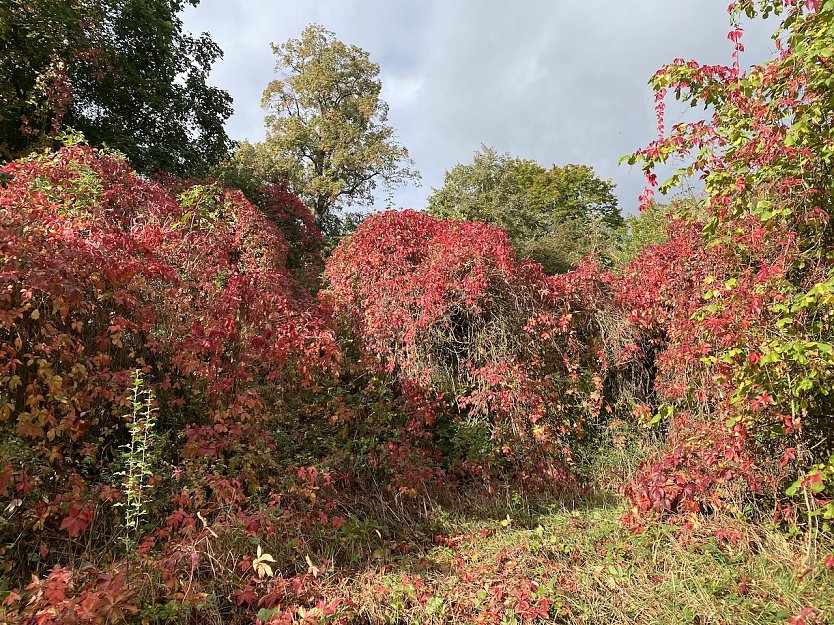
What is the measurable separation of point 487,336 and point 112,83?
32.2 feet

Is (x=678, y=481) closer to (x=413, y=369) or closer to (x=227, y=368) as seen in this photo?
(x=413, y=369)

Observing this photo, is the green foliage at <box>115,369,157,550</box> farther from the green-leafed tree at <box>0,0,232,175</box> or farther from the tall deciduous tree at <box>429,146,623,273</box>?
the tall deciduous tree at <box>429,146,623,273</box>

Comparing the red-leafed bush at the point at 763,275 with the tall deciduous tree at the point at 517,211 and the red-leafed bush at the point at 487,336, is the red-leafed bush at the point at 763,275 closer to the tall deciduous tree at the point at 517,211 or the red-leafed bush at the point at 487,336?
the red-leafed bush at the point at 487,336

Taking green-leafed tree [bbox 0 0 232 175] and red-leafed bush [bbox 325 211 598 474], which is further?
green-leafed tree [bbox 0 0 232 175]

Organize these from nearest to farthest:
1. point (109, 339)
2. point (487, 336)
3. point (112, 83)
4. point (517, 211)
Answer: point (109, 339)
point (487, 336)
point (112, 83)
point (517, 211)

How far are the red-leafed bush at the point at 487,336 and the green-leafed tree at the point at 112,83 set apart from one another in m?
6.14

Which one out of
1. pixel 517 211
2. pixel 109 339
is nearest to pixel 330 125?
pixel 517 211

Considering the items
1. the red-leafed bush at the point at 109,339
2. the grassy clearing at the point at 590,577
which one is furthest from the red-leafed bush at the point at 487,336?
the grassy clearing at the point at 590,577

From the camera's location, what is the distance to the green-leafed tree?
8531 millimetres

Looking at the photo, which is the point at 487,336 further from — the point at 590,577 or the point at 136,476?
the point at 136,476

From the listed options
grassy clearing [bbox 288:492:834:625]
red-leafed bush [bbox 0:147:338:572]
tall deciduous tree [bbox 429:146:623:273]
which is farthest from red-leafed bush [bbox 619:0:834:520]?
tall deciduous tree [bbox 429:146:623:273]

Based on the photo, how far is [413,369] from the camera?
6230 mm

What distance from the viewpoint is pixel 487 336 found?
6.29 meters

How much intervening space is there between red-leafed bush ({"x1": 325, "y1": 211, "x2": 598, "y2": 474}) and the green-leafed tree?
20.1 feet
